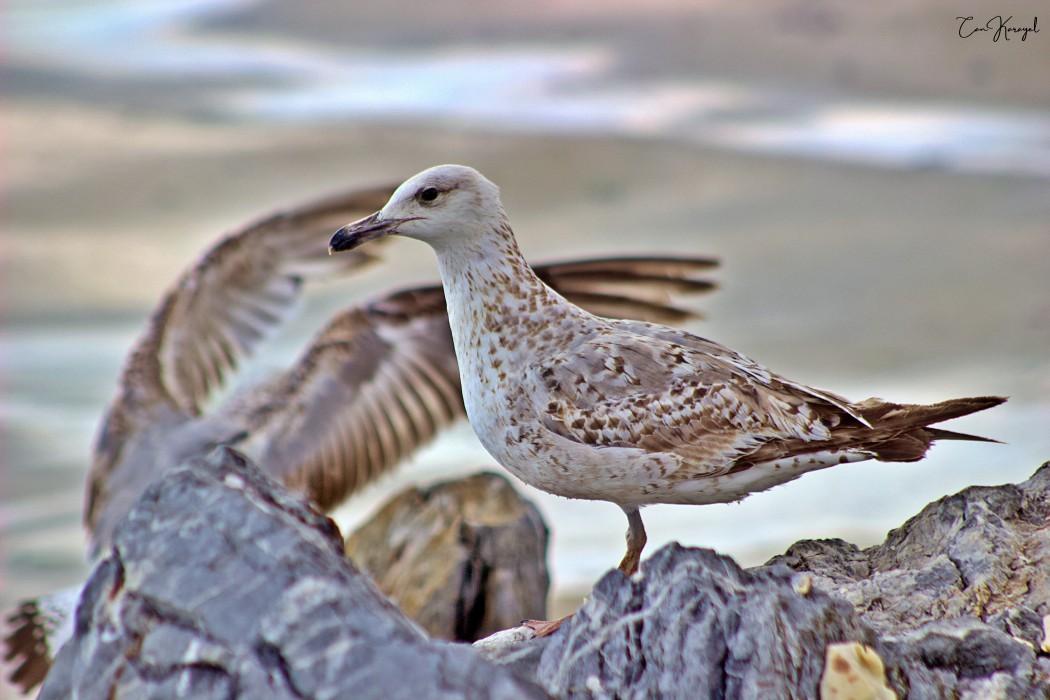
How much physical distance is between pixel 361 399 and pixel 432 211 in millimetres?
3537

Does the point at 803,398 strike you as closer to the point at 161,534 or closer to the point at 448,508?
the point at 161,534

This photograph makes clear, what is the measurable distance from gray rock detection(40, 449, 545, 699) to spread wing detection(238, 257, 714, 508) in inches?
129

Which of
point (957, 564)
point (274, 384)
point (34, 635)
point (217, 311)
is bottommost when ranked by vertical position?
point (34, 635)

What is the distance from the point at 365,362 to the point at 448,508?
3.87 ft

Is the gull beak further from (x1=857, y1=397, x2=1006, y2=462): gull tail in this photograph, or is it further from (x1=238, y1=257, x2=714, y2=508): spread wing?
(x1=238, y1=257, x2=714, y2=508): spread wing

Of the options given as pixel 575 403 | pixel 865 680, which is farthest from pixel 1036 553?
pixel 575 403

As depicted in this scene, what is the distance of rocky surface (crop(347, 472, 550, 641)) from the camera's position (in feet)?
19.7

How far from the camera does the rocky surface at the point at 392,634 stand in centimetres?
293

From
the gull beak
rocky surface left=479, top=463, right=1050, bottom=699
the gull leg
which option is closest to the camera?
rocky surface left=479, top=463, right=1050, bottom=699

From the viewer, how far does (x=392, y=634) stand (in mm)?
2957

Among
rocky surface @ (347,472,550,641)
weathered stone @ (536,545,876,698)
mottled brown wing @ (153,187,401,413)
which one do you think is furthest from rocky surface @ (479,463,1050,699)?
mottled brown wing @ (153,187,401,413)

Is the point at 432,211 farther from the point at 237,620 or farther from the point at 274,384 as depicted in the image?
the point at 274,384

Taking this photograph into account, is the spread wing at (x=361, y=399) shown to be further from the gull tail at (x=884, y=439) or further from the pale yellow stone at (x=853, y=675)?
the pale yellow stone at (x=853, y=675)

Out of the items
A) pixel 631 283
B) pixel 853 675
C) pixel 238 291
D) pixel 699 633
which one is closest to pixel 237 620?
pixel 699 633
